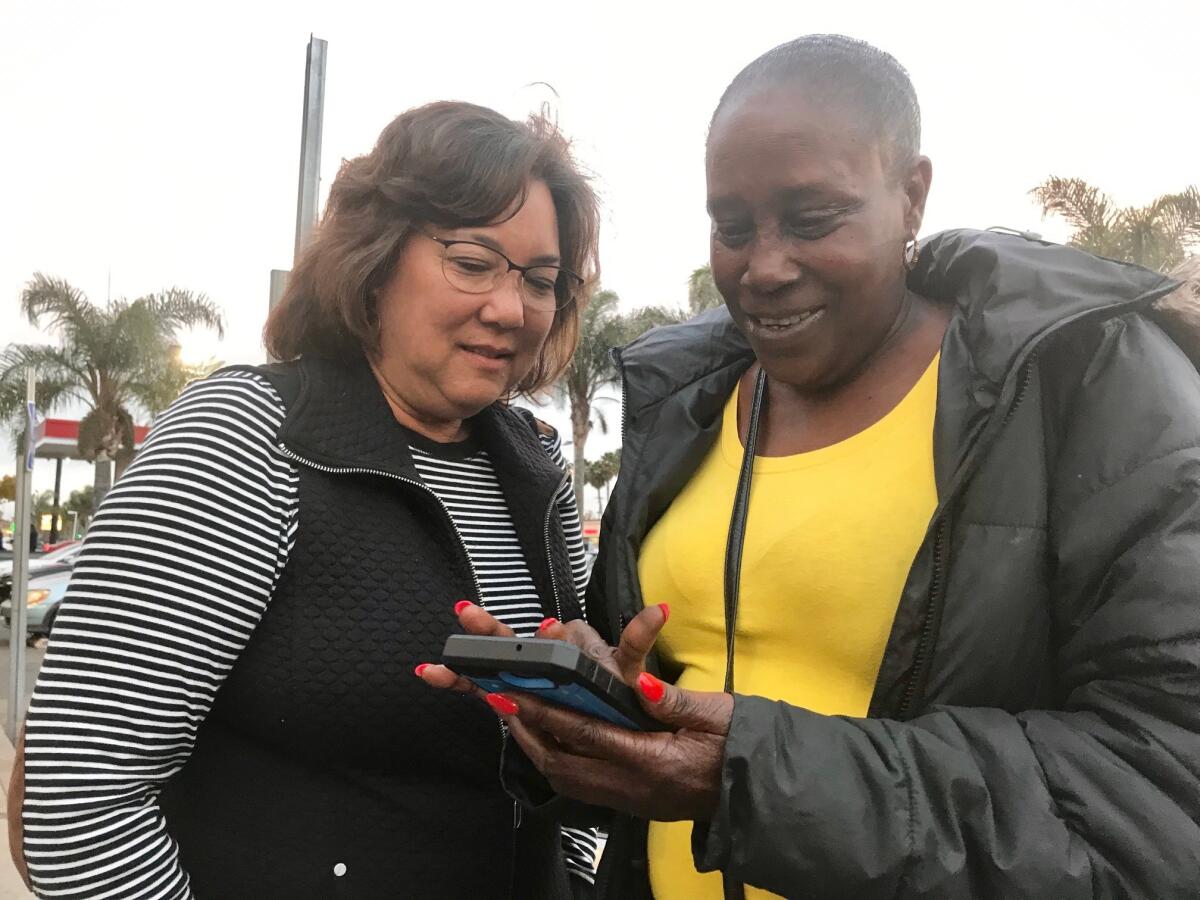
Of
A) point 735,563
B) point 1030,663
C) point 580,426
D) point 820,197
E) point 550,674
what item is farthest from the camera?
point 580,426

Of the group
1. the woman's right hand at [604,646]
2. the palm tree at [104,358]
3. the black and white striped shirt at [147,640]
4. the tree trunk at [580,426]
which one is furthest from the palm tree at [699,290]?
the woman's right hand at [604,646]

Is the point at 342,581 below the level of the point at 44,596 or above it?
above

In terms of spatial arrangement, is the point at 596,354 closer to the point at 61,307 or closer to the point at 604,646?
the point at 61,307

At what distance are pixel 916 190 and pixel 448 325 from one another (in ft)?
3.33

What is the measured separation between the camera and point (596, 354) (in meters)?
28.5

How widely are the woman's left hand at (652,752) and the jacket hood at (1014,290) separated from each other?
0.70m

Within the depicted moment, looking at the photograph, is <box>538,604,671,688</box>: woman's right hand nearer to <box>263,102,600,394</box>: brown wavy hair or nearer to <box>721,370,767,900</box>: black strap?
<box>721,370,767,900</box>: black strap

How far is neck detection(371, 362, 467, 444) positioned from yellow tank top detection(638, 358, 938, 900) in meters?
0.69

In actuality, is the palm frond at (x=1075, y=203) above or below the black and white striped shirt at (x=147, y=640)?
above

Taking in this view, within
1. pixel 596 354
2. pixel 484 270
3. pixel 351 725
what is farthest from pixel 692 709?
pixel 596 354

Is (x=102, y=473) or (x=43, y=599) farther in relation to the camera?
(x=102, y=473)

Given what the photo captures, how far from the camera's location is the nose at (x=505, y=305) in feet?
7.06

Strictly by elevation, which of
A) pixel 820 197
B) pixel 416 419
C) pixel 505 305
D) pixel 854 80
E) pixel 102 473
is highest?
pixel 854 80

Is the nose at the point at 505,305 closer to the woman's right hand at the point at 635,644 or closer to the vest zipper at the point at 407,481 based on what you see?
the vest zipper at the point at 407,481
